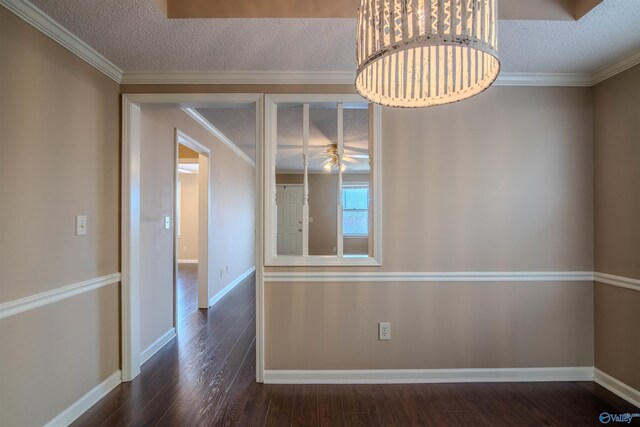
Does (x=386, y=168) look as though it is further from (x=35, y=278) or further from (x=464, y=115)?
(x=35, y=278)

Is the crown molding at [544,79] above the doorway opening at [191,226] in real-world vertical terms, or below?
above

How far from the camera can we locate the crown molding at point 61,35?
154 cm

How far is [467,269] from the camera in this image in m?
2.35

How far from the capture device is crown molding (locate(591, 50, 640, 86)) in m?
2.04

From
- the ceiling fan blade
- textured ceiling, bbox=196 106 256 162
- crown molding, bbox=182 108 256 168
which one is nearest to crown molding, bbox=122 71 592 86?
textured ceiling, bbox=196 106 256 162

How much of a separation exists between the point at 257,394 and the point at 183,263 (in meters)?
6.76

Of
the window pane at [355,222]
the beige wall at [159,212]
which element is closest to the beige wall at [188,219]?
the window pane at [355,222]

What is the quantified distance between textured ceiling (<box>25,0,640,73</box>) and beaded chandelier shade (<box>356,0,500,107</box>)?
2.83ft

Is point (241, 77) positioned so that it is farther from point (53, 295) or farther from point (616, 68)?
point (616, 68)

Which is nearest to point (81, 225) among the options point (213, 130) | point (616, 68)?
point (213, 130)

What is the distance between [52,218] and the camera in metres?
1.74

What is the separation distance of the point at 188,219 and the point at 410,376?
24.7ft

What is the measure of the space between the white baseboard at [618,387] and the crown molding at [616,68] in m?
2.17

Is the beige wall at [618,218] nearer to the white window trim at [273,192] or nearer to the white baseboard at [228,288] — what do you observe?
the white window trim at [273,192]
